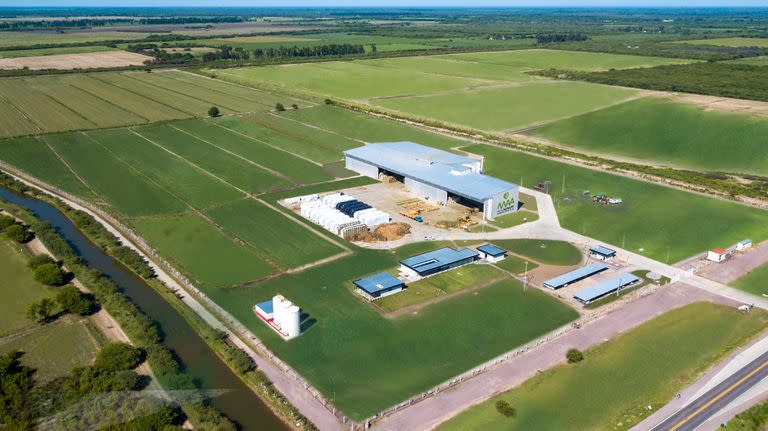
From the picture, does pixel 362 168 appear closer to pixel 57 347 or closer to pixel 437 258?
pixel 437 258

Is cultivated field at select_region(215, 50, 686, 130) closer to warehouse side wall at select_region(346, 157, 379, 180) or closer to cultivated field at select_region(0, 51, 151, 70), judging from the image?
warehouse side wall at select_region(346, 157, 379, 180)

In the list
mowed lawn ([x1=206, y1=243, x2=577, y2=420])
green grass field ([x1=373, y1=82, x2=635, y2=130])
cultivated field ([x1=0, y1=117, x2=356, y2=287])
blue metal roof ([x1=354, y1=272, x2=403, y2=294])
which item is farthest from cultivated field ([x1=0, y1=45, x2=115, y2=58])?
blue metal roof ([x1=354, y1=272, x2=403, y2=294])

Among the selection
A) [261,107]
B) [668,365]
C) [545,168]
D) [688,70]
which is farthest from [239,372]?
[688,70]

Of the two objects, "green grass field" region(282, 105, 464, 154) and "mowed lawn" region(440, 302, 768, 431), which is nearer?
"mowed lawn" region(440, 302, 768, 431)

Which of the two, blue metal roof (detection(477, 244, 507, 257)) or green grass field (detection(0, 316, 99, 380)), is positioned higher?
green grass field (detection(0, 316, 99, 380))

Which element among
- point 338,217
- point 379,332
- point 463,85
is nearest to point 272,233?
point 338,217

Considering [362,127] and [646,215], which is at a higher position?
[362,127]

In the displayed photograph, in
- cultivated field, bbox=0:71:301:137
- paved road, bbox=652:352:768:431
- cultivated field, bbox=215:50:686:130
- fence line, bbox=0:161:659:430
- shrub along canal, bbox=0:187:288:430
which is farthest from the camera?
cultivated field, bbox=215:50:686:130

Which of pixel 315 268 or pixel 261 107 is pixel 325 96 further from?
pixel 315 268
